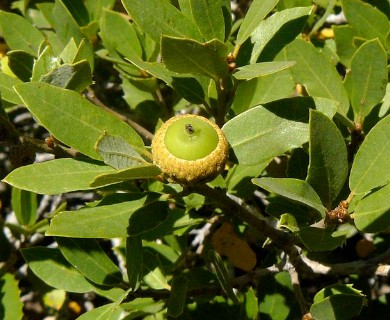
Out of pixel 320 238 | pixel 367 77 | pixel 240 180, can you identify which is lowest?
pixel 240 180

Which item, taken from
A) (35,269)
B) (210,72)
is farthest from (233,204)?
(35,269)

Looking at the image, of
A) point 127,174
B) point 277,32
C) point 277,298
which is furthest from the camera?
point 277,298

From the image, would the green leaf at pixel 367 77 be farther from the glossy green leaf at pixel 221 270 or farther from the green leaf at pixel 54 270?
the green leaf at pixel 54 270

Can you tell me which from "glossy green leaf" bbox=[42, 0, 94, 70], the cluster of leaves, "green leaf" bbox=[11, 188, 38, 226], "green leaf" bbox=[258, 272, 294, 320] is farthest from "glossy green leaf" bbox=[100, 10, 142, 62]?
"green leaf" bbox=[258, 272, 294, 320]

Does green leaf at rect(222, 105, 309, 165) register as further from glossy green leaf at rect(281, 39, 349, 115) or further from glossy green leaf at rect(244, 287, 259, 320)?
glossy green leaf at rect(244, 287, 259, 320)

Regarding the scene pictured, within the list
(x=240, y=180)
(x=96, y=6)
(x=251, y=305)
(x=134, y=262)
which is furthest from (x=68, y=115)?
(x=96, y=6)

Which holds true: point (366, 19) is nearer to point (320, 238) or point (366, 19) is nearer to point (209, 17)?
point (209, 17)

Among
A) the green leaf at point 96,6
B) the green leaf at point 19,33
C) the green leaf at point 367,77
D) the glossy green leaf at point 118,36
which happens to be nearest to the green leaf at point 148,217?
the green leaf at point 367,77
